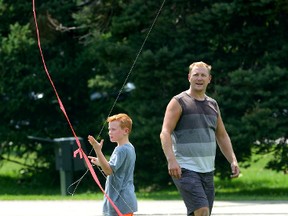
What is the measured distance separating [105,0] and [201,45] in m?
2.04

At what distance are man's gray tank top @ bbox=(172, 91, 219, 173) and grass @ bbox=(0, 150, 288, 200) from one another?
7487mm

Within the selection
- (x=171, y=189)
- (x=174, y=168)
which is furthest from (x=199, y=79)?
(x=171, y=189)

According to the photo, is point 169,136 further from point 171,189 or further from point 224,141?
point 171,189

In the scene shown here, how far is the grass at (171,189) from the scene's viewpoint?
16.6 m

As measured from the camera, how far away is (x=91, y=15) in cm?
1844

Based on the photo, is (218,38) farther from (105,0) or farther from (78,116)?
(78,116)

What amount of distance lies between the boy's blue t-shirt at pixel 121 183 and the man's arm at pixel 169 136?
31 centimetres

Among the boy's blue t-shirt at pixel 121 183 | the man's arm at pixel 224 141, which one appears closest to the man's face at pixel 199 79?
the man's arm at pixel 224 141

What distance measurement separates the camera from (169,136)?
817 centimetres

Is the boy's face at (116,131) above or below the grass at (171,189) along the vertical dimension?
above

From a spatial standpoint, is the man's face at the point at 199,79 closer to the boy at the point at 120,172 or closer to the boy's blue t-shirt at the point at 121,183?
the boy at the point at 120,172

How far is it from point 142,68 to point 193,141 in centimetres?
880

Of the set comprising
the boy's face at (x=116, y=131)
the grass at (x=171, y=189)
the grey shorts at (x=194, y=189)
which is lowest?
the grass at (x=171, y=189)

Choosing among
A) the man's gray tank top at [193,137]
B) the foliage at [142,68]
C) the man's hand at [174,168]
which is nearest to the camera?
the man's hand at [174,168]
